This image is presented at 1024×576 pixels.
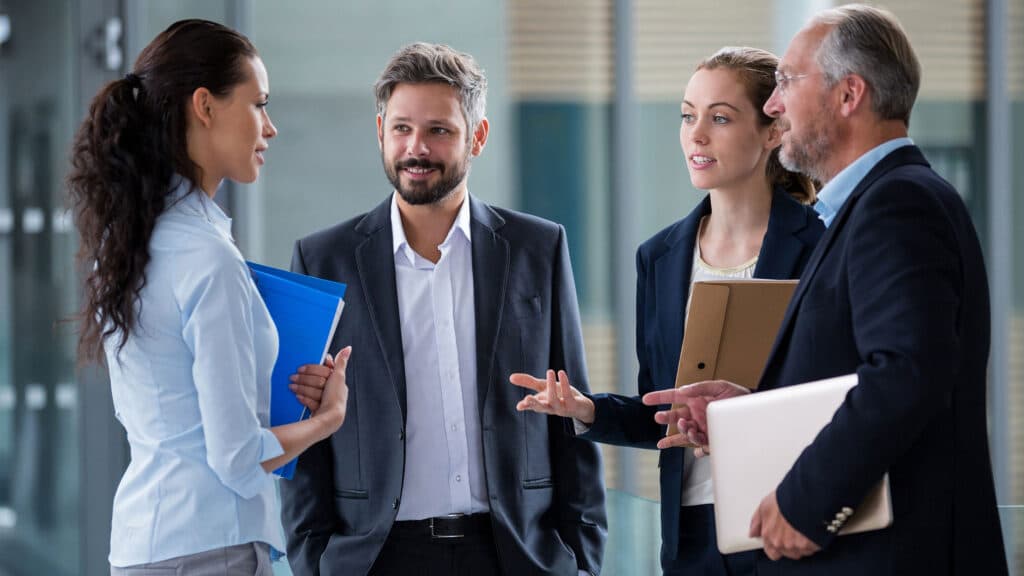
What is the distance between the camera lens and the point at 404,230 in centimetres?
281

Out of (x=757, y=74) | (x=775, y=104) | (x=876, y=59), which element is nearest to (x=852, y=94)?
(x=876, y=59)

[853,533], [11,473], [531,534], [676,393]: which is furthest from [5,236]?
[853,533]

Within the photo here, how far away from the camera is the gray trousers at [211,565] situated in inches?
75.5

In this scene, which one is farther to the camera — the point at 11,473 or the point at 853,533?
the point at 11,473

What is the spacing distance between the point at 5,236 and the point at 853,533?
3.94 meters

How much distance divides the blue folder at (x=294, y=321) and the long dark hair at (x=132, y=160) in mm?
257

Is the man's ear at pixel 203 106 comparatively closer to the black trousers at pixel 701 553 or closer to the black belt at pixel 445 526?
the black belt at pixel 445 526

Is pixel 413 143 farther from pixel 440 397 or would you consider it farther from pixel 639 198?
pixel 639 198

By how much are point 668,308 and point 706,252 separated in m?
0.17

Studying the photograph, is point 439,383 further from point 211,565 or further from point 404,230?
point 211,565

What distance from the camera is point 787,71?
208 centimetres

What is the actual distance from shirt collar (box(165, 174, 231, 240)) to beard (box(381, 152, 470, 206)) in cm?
74

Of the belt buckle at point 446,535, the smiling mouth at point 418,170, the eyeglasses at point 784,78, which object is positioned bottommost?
the belt buckle at point 446,535

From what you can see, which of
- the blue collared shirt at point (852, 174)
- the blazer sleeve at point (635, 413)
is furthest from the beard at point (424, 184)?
the blue collared shirt at point (852, 174)
